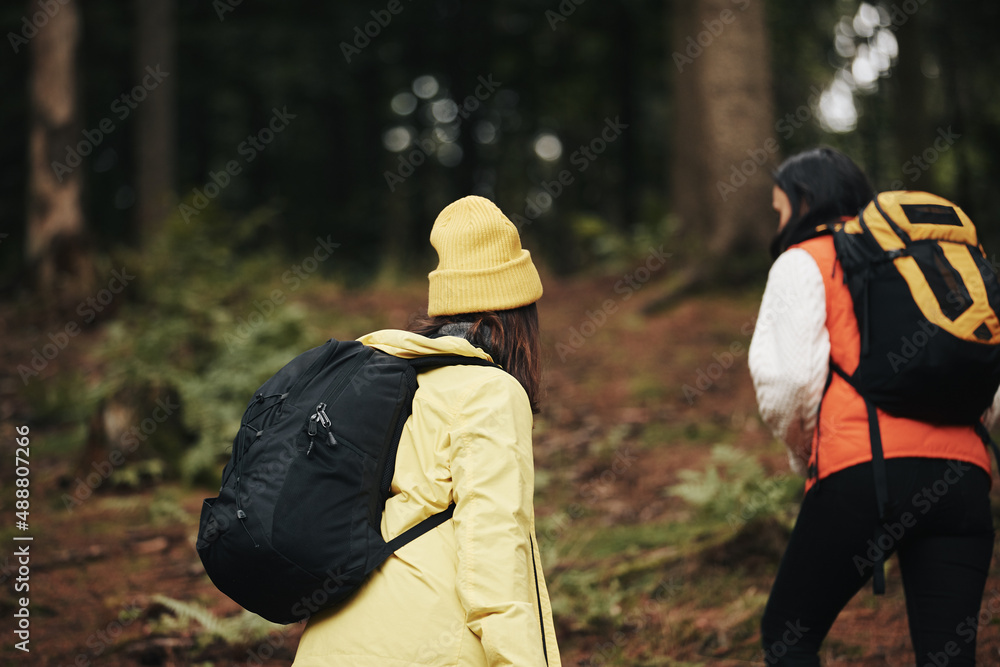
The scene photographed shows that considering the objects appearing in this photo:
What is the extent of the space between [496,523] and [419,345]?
1.68 feet

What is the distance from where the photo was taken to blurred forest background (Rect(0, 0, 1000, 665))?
4.79 m

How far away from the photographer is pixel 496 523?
2027mm

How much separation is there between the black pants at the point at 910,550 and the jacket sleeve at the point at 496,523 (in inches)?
43.3

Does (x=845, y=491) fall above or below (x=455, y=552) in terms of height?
below

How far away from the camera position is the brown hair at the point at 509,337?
2.36 meters
